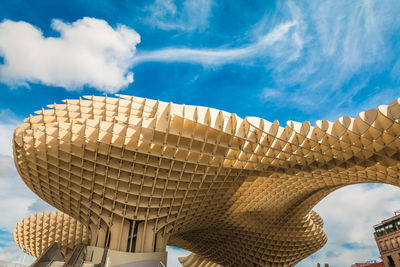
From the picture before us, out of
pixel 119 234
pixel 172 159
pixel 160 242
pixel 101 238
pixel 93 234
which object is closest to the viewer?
pixel 172 159

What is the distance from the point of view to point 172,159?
2286 cm

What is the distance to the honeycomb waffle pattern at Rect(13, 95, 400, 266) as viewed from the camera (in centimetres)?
2031

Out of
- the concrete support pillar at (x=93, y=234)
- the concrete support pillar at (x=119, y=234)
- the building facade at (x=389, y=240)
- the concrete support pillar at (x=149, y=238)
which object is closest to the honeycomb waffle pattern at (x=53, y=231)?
the concrete support pillar at (x=93, y=234)

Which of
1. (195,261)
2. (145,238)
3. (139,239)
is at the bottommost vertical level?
(195,261)

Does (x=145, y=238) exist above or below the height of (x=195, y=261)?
above

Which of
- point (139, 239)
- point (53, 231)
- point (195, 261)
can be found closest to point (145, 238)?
point (139, 239)

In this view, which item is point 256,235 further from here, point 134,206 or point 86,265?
point 86,265

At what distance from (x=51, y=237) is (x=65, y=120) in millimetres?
37546

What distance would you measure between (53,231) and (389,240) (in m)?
76.2

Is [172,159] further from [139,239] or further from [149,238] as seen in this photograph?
[139,239]

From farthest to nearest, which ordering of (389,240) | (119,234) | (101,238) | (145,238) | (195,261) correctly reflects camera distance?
(389,240) → (195,261) → (145,238) → (101,238) → (119,234)

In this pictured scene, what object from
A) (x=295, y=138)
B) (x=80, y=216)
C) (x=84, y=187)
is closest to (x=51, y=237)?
(x=80, y=216)

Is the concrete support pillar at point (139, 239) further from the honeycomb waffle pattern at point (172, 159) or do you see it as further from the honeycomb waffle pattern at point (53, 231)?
the honeycomb waffle pattern at point (53, 231)

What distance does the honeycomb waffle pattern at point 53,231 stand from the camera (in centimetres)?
5131
